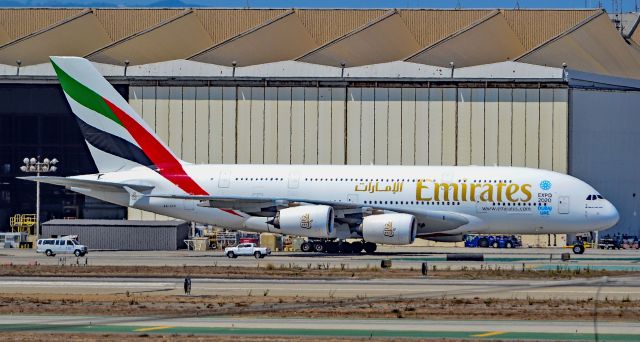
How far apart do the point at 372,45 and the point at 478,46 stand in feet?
27.2

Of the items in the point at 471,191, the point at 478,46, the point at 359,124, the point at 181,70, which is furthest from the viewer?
the point at 478,46

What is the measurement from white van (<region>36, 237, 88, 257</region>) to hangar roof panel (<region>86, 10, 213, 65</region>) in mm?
32074

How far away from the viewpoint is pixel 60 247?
2662 inches

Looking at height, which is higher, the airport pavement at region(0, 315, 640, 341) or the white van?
the white van

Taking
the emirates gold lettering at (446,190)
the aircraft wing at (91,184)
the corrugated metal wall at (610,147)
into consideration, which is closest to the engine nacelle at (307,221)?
the emirates gold lettering at (446,190)

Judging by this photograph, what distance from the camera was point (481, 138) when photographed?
90.3 meters

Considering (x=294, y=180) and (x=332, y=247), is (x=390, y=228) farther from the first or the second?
(x=294, y=180)

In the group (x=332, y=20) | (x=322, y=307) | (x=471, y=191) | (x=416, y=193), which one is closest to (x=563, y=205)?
(x=471, y=191)

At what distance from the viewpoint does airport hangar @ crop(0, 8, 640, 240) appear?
297 feet

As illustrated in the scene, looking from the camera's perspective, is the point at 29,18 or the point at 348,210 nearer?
the point at 348,210

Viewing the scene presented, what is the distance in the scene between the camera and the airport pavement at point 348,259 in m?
58.3

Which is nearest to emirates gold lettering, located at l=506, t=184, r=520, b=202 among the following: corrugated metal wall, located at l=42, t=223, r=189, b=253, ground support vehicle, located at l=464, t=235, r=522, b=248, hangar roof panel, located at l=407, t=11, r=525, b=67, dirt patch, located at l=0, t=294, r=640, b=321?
ground support vehicle, located at l=464, t=235, r=522, b=248

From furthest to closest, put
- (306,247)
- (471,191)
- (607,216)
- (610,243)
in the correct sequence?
(610,243)
(306,247)
(471,191)
(607,216)

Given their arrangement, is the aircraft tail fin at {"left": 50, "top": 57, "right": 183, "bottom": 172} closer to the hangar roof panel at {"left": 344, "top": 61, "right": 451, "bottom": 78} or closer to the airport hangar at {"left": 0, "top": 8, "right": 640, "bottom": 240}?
the airport hangar at {"left": 0, "top": 8, "right": 640, "bottom": 240}
